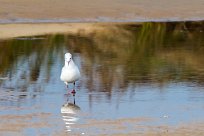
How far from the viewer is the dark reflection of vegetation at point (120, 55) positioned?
1119 cm

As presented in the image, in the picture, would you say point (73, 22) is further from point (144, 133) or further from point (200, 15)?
point (144, 133)

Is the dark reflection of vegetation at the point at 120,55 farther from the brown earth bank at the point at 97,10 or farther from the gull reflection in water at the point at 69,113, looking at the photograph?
the brown earth bank at the point at 97,10

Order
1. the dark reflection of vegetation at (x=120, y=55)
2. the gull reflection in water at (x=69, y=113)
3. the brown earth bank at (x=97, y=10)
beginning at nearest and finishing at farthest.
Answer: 1. the gull reflection in water at (x=69, y=113)
2. the dark reflection of vegetation at (x=120, y=55)
3. the brown earth bank at (x=97, y=10)

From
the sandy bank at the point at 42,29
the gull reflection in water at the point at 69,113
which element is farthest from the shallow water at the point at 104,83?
the sandy bank at the point at 42,29

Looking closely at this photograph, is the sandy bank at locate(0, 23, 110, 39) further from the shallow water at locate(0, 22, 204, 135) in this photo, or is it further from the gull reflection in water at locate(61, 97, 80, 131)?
the gull reflection in water at locate(61, 97, 80, 131)

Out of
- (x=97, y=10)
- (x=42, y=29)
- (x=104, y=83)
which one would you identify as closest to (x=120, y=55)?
(x=104, y=83)

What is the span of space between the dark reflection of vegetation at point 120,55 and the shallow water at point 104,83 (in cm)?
1

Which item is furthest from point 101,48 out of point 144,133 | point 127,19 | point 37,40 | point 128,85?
point 144,133

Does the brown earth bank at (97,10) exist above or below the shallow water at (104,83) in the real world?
above

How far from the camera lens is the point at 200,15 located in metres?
19.7

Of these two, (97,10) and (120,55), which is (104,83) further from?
(97,10)

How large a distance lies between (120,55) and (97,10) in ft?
22.1

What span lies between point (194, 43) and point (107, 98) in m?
5.27

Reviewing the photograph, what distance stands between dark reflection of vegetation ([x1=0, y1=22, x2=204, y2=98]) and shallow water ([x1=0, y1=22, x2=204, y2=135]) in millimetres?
14
